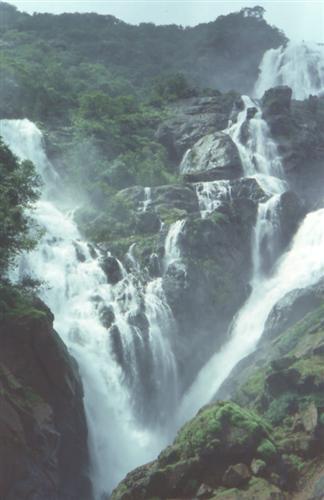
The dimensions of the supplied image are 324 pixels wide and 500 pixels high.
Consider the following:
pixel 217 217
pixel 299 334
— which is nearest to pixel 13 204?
pixel 299 334

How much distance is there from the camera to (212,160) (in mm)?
50062

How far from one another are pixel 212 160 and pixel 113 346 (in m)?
24.7

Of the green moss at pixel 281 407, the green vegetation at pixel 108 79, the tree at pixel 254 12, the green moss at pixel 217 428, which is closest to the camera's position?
the green moss at pixel 217 428

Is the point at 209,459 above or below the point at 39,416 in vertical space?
below

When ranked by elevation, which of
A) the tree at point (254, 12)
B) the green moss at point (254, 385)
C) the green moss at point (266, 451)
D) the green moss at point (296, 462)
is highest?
the tree at point (254, 12)

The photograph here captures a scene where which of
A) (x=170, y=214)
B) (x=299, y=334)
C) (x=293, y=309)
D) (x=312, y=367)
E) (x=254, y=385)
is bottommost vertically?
(x=312, y=367)

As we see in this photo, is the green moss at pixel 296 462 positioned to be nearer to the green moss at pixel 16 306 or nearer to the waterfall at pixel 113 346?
the waterfall at pixel 113 346

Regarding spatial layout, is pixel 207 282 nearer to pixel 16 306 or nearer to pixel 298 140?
pixel 16 306

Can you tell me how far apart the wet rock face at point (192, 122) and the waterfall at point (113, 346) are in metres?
20.1

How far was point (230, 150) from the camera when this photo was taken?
1981 inches

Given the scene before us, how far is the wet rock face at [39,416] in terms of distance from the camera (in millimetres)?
19062

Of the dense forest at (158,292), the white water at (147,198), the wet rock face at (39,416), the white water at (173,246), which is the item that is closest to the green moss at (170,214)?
the dense forest at (158,292)

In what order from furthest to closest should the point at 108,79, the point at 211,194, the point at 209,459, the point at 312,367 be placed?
the point at 108,79
the point at 211,194
the point at 312,367
the point at 209,459

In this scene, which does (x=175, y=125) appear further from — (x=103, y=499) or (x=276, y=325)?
(x=103, y=499)
